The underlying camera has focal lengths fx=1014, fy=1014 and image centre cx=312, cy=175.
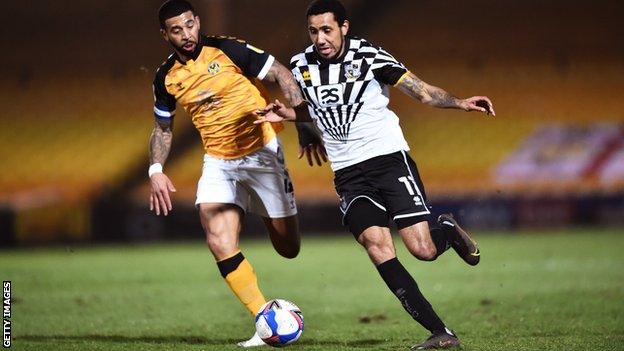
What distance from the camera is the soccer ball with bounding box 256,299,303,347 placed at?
6578 mm

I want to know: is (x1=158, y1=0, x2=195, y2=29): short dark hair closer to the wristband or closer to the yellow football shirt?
the yellow football shirt

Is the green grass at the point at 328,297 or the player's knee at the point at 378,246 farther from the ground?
the player's knee at the point at 378,246

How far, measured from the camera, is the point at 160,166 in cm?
713

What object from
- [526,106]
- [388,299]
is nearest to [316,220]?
[526,106]

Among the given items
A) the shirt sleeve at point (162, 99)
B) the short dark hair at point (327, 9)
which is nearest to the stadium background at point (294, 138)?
the shirt sleeve at point (162, 99)

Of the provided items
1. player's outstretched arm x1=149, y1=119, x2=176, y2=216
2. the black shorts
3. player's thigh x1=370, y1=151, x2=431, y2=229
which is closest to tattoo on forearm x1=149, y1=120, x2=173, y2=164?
player's outstretched arm x1=149, y1=119, x2=176, y2=216

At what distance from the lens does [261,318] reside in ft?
21.8

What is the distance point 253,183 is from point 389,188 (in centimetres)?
129

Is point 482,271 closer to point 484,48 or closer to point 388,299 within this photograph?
point 388,299

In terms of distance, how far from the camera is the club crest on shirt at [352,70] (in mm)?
6559

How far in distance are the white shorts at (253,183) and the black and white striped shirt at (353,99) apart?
2.70 ft

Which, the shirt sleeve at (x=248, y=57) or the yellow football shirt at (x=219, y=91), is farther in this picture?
the yellow football shirt at (x=219, y=91)

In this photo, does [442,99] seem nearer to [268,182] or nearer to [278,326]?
[268,182]

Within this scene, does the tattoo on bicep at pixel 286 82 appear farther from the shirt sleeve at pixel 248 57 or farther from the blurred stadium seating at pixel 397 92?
the blurred stadium seating at pixel 397 92
